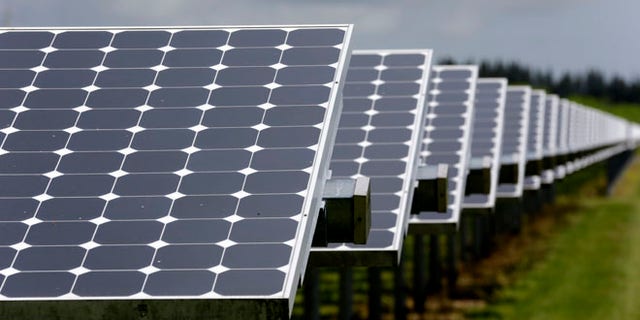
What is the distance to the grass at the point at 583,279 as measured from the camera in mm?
36500

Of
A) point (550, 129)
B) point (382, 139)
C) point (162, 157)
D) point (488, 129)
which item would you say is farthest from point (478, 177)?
point (550, 129)

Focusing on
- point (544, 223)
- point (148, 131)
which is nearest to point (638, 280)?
point (544, 223)

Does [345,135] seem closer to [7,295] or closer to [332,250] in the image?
[332,250]

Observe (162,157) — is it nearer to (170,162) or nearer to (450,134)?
(170,162)

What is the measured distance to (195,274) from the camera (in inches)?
388

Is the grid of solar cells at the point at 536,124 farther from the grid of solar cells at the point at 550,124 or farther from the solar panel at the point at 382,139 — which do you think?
the solar panel at the point at 382,139

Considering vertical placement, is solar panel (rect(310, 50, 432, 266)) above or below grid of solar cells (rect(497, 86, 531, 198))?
above

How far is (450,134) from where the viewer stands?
2573 centimetres

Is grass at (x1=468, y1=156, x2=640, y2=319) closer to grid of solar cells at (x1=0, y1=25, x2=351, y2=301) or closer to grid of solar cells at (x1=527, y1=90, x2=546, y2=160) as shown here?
grid of solar cells at (x1=527, y1=90, x2=546, y2=160)

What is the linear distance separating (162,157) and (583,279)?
3594 cm

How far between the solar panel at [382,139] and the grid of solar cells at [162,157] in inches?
102

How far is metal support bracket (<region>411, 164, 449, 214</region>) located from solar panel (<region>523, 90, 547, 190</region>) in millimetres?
23633

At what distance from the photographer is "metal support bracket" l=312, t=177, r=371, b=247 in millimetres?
12195

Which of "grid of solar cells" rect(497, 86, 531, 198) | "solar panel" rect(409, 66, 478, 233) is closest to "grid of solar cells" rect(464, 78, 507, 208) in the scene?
"grid of solar cells" rect(497, 86, 531, 198)
